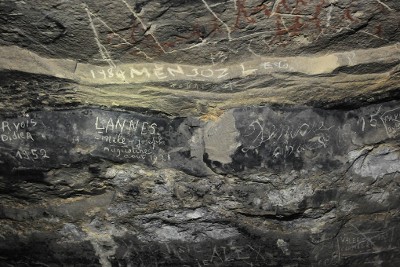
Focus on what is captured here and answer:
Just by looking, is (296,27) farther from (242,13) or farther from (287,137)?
(287,137)

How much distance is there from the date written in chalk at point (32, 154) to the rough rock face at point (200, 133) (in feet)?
0.04

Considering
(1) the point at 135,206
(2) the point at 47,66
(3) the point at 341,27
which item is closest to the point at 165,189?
(1) the point at 135,206

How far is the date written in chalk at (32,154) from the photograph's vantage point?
1812mm

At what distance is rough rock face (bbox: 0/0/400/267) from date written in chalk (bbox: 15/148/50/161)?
1cm

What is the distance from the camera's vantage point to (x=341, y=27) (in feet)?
4.73

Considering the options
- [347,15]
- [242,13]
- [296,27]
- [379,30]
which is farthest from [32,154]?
[379,30]

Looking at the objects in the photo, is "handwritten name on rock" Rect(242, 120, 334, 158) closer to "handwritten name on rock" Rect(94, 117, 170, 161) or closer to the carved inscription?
"handwritten name on rock" Rect(94, 117, 170, 161)

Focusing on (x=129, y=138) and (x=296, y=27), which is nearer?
(x=296, y=27)

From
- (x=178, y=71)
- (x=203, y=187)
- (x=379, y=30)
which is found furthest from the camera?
(x=203, y=187)

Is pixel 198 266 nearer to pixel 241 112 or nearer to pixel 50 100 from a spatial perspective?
pixel 241 112

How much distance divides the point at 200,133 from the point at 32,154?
851 mm

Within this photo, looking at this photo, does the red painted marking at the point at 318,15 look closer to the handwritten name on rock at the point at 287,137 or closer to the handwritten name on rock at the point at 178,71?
the handwritten name on rock at the point at 178,71

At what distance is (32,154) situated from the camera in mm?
1822

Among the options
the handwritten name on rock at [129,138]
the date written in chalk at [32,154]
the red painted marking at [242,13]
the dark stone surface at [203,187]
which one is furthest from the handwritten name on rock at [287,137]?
the date written in chalk at [32,154]
